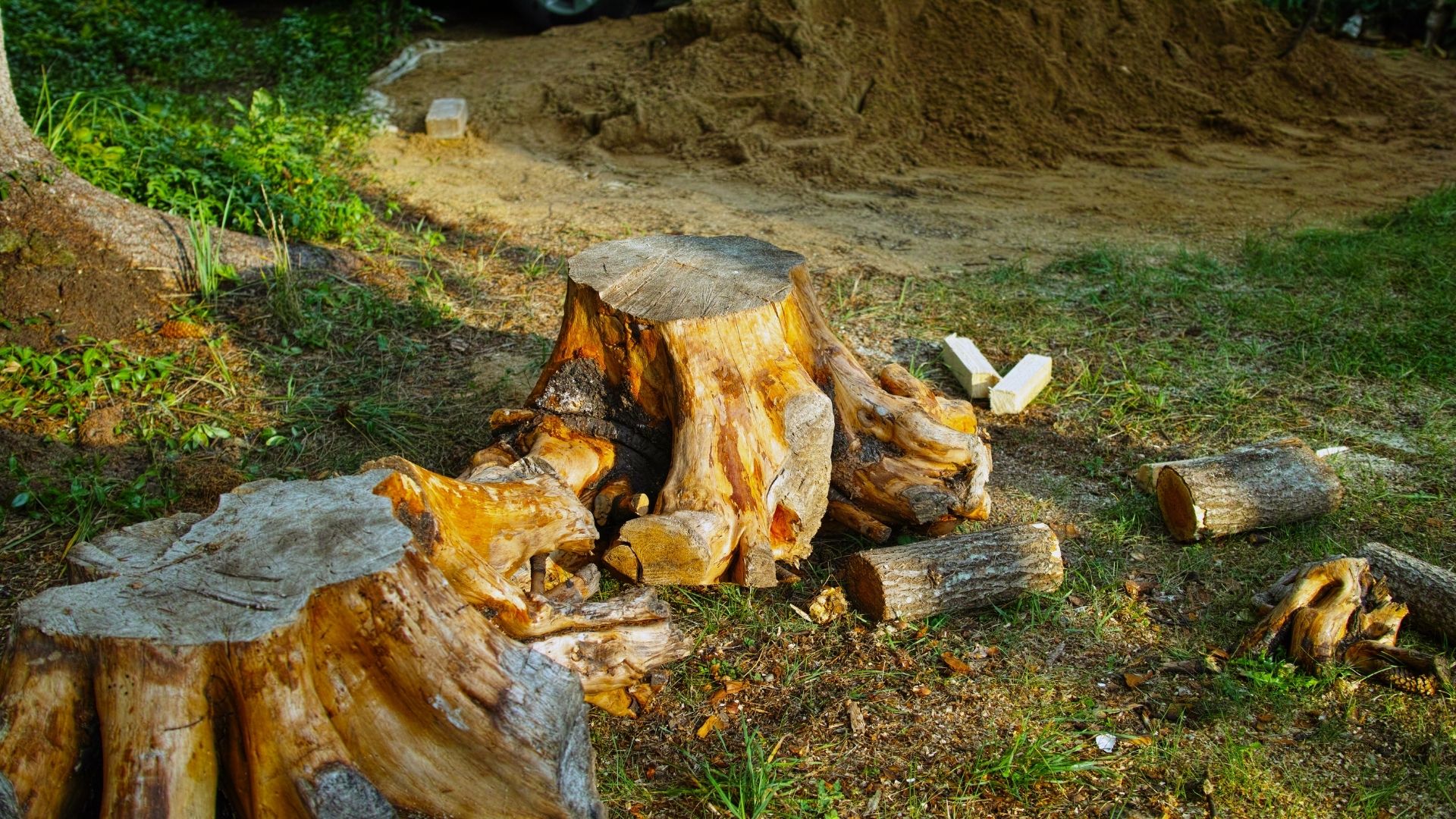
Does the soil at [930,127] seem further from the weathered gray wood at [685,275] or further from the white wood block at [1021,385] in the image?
the weathered gray wood at [685,275]

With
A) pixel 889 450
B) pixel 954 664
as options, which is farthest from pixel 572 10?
pixel 954 664

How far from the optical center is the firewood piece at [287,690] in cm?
194

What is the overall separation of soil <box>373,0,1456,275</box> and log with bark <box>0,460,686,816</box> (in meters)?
3.96

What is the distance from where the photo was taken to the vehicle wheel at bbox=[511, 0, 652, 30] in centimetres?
923

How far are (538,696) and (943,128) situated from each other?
6319 millimetres

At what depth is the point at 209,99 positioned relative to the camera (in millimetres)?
7660

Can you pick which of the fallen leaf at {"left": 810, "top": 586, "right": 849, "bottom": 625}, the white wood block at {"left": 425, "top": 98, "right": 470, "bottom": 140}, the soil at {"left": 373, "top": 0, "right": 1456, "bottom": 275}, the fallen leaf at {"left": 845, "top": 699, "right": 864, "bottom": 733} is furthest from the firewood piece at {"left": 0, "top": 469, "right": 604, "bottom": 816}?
the white wood block at {"left": 425, "top": 98, "right": 470, "bottom": 140}

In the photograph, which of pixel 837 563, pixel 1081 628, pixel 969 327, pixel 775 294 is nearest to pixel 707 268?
pixel 775 294

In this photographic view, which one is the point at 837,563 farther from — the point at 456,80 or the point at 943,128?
the point at 456,80

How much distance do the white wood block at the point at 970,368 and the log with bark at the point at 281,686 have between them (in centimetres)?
257

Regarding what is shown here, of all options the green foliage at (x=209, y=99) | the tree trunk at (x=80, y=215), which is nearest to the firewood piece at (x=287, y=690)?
the tree trunk at (x=80, y=215)

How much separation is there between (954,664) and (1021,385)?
1674 mm

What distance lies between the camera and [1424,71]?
8398 millimetres

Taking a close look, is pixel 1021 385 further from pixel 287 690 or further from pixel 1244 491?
pixel 287 690
